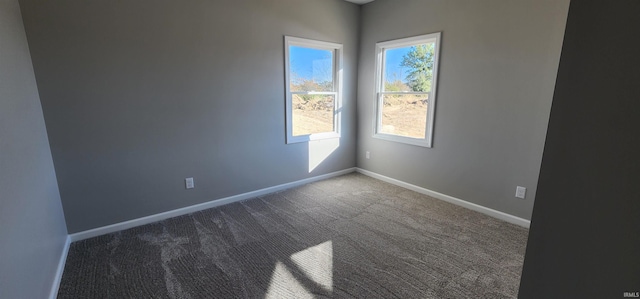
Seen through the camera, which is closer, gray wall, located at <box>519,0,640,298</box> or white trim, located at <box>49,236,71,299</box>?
gray wall, located at <box>519,0,640,298</box>

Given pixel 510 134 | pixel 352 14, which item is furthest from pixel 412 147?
pixel 352 14

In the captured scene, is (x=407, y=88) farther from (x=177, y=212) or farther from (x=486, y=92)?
(x=177, y=212)

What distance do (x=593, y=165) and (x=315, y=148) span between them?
11.7 ft

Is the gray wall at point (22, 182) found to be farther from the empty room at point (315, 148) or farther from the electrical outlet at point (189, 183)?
the electrical outlet at point (189, 183)

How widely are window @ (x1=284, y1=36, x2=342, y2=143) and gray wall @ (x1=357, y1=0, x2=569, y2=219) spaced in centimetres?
86

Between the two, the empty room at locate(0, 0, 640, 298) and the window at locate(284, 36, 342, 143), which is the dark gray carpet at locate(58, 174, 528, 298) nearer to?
the empty room at locate(0, 0, 640, 298)

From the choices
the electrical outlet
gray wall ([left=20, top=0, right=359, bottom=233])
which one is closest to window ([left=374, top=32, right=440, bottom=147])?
gray wall ([left=20, top=0, right=359, bottom=233])

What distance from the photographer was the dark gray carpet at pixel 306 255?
77.3 inches

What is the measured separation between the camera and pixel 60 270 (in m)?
2.08

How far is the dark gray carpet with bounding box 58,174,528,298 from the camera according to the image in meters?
1.96

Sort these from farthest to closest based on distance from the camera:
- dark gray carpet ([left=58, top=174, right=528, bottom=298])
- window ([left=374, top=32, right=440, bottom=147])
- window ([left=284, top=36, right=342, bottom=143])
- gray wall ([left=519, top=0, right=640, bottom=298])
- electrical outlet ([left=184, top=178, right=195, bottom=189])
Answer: window ([left=284, top=36, right=342, bottom=143]) < window ([left=374, top=32, right=440, bottom=147]) < electrical outlet ([left=184, top=178, right=195, bottom=189]) < dark gray carpet ([left=58, top=174, right=528, bottom=298]) < gray wall ([left=519, top=0, right=640, bottom=298])

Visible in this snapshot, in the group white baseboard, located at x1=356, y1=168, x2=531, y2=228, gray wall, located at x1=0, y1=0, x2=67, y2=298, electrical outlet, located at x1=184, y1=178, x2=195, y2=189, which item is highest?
gray wall, located at x1=0, y1=0, x2=67, y2=298

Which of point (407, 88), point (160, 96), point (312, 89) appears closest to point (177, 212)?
point (160, 96)

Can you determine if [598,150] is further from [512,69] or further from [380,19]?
[380,19]
